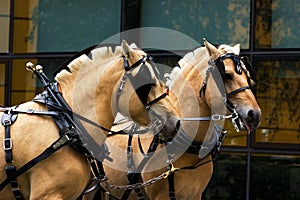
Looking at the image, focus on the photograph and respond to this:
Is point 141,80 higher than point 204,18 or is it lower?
lower

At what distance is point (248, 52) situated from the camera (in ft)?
26.6

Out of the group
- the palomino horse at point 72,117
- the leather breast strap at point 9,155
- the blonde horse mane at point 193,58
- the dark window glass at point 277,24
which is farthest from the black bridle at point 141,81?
the dark window glass at point 277,24

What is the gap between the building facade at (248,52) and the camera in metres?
7.88

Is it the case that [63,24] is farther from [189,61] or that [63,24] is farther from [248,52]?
[189,61]

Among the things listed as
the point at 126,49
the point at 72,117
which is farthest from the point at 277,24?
the point at 72,117

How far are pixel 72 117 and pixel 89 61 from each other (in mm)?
441

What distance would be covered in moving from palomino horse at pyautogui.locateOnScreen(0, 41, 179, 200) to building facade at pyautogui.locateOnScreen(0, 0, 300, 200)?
317 centimetres

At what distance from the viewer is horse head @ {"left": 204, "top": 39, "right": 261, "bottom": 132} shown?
5.48 m

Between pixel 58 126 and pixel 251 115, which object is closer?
pixel 58 126

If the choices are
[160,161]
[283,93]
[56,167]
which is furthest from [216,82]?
[283,93]

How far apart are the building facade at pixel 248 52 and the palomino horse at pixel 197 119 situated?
2.20m

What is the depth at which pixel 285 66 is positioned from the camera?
25.9 feet

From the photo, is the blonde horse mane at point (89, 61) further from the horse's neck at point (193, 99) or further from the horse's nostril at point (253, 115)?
the horse's nostril at point (253, 115)

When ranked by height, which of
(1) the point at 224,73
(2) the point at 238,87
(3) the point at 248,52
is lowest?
(2) the point at 238,87
